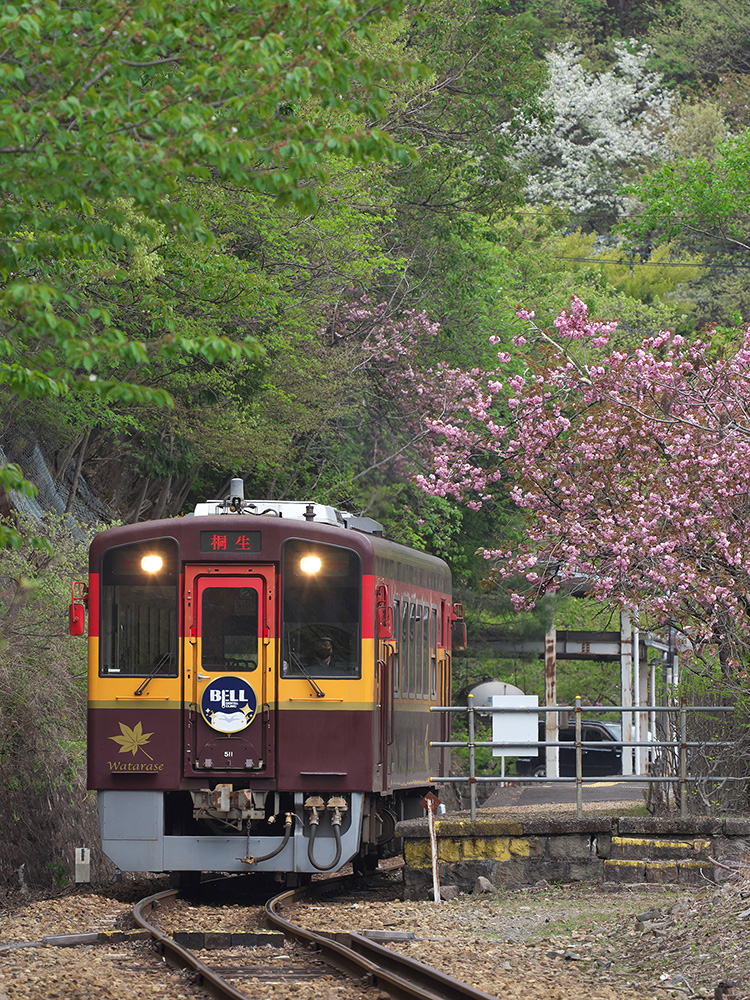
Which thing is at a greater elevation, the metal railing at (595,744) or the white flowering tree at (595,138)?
the white flowering tree at (595,138)

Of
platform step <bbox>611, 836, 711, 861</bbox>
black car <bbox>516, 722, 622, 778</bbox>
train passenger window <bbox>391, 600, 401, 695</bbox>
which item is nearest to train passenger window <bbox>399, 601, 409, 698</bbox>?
train passenger window <bbox>391, 600, 401, 695</bbox>

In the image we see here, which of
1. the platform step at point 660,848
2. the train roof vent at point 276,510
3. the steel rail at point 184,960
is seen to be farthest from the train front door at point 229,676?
the platform step at point 660,848

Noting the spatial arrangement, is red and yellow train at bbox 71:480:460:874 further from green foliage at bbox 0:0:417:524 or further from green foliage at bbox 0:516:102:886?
green foliage at bbox 0:0:417:524

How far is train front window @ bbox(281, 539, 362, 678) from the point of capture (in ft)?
43.4

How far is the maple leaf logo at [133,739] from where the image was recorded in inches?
519

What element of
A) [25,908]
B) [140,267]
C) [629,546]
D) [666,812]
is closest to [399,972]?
[25,908]

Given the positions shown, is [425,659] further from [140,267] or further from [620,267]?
[620,267]

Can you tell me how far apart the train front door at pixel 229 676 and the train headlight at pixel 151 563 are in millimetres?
301

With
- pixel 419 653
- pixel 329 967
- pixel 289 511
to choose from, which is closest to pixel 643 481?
pixel 419 653

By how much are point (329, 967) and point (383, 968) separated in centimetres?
39

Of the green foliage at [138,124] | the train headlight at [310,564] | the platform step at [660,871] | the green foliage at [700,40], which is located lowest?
the platform step at [660,871]

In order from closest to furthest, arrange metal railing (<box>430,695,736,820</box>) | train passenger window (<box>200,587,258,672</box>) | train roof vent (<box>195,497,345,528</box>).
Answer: train passenger window (<box>200,587,258,672</box>), metal railing (<box>430,695,736,820</box>), train roof vent (<box>195,497,345,528</box>)

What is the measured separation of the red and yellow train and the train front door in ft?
0.04

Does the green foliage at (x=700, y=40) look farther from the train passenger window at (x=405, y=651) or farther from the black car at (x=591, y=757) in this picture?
the train passenger window at (x=405, y=651)
